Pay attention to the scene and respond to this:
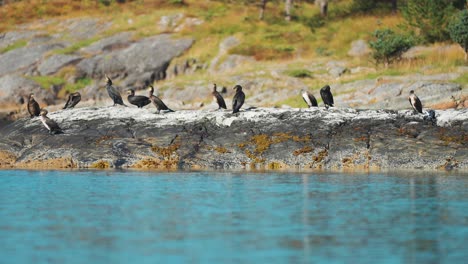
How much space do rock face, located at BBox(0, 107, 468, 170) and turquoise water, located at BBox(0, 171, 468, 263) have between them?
2798mm

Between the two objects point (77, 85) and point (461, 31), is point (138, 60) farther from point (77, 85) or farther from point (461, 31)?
point (461, 31)

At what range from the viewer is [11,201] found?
22.5m

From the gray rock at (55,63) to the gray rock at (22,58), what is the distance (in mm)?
1261

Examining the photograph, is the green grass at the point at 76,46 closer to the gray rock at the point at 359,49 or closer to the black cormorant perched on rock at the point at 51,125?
the gray rock at the point at 359,49

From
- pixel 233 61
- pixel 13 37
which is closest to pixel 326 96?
pixel 233 61

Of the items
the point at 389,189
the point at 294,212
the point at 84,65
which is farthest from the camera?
the point at 84,65

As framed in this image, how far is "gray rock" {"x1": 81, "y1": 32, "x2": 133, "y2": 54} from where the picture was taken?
7869 cm

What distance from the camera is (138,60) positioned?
75.5m

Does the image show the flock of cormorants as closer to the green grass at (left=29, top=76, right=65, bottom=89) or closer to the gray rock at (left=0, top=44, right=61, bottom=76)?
the green grass at (left=29, top=76, right=65, bottom=89)

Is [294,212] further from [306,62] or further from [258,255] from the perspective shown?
[306,62]

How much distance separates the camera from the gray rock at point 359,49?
6738cm

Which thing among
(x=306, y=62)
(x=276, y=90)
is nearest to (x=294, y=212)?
(x=276, y=90)

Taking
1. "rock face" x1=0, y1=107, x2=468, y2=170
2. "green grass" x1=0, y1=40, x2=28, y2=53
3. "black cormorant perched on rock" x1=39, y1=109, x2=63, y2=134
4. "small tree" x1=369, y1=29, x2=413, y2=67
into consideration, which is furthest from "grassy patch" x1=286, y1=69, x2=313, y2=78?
"green grass" x1=0, y1=40, x2=28, y2=53

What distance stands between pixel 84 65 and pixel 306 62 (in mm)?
22110
